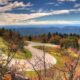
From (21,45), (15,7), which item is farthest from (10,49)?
(15,7)

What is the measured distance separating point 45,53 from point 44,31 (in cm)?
44

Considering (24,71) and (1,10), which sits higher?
(1,10)

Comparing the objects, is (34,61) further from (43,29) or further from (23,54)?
(43,29)

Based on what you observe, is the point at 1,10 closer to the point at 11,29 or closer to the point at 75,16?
the point at 11,29

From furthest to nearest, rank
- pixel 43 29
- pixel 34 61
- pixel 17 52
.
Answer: pixel 43 29
pixel 34 61
pixel 17 52

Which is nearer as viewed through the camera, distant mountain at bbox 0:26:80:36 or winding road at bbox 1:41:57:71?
winding road at bbox 1:41:57:71

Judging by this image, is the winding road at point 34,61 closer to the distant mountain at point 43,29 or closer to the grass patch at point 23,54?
the grass patch at point 23,54

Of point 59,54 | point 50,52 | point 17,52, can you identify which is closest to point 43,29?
point 50,52

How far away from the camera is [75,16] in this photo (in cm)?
1037

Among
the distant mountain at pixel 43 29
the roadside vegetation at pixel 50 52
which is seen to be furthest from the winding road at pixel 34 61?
the distant mountain at pixel 43 29

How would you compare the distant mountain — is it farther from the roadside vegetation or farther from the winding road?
the winding road

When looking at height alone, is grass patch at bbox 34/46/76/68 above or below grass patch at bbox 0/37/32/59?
below

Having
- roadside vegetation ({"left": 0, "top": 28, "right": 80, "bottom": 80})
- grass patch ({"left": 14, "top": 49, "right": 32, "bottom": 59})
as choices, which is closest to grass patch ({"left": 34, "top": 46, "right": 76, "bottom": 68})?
roadside vegetation ({"left": 0, "top": 28, "right": 80, "bottom": 80})

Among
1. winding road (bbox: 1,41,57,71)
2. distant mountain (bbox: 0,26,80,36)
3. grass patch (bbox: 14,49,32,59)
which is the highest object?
distant mountain (bbox: 0,26,80,36)
